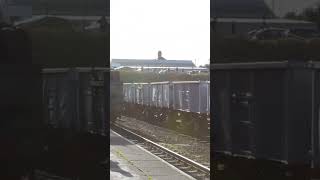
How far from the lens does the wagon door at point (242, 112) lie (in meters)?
2.32

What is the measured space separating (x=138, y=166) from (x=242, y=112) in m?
2.20

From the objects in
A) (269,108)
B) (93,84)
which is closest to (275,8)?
(269,108)

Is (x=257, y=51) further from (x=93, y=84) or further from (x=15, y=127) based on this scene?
(x=15, y=127)

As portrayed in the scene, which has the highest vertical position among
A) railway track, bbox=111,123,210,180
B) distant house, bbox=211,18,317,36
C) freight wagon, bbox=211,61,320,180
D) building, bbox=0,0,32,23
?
building, bbox=0,0,32,23

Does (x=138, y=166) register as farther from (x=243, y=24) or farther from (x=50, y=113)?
(x=243, y=24)

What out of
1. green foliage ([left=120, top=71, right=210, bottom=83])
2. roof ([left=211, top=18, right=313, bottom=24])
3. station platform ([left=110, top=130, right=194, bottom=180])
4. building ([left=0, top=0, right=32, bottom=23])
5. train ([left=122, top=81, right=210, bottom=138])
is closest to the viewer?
building ([left=0, top=0, right=32, bottom=23])

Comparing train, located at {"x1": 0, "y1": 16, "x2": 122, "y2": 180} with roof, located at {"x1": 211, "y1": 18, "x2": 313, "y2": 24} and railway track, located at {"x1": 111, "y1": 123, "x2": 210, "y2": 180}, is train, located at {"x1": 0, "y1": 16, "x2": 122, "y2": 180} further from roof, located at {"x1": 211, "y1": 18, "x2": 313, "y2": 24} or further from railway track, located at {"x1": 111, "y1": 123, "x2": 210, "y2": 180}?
railway track, located at {"x1": 111, "y1": 123, "x2": 210, "y2": 180}

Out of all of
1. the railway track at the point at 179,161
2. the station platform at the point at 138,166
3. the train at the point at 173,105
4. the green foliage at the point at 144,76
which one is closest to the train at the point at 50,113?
the station platform at the point at 138,166

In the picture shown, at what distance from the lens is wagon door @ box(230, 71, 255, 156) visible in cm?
232

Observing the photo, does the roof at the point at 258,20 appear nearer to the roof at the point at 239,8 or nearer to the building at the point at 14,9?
the roof at the point at 239,8

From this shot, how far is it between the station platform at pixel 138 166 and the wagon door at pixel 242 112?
1115 millimetres

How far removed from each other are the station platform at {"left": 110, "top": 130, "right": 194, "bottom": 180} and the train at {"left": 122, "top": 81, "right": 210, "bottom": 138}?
2.28 meters

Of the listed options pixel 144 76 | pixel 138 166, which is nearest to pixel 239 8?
pixel 138 166

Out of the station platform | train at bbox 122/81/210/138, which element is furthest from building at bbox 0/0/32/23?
train at bbox 122/81/210/138
